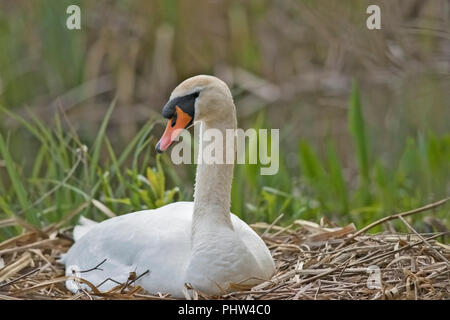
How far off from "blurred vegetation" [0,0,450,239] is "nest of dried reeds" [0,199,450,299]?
1.67 ft

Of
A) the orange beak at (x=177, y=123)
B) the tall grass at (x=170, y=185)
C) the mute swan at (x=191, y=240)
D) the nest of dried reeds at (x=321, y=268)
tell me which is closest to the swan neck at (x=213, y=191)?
the mute swan at (x=191, y=240)

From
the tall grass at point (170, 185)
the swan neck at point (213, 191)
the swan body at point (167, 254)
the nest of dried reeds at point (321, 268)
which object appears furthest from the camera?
the tall grass at point (170, 185)

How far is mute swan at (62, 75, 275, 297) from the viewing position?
3.01 m

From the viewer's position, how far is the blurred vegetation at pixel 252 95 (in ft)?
14.3

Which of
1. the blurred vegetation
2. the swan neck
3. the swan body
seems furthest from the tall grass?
the swan neck

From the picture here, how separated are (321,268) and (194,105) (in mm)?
740

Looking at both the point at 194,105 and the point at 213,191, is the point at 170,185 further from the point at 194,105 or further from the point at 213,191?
the point at 194,105

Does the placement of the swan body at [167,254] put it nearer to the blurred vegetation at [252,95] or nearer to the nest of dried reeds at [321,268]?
the nest of dried reeds at [321,268]

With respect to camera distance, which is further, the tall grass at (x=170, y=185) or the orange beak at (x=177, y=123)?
the tall grass at (x=170, y=185)

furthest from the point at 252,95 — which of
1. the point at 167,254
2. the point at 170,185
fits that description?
the point at 167,254

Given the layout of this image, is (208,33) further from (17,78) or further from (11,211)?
(11,211)

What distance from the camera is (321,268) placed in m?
3.17

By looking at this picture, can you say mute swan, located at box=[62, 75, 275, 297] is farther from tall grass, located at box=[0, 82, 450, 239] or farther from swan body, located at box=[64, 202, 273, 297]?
tall grass, located at box=[0, 82, 450, 239]

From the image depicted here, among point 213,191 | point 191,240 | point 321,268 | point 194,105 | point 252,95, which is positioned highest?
point 194,105
